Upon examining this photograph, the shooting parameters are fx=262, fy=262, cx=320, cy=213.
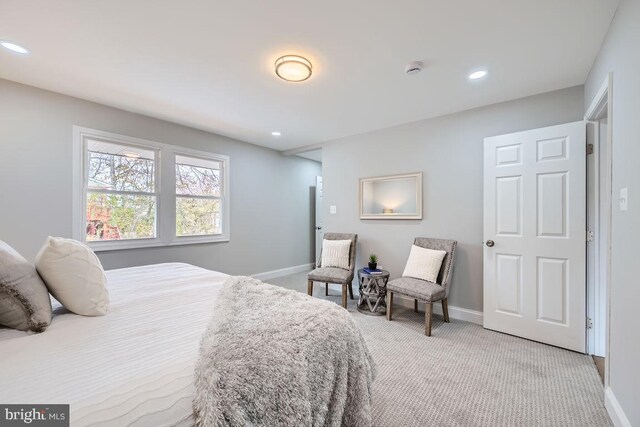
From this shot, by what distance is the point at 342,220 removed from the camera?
424cm

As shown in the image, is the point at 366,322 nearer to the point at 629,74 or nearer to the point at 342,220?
the point at 342,220

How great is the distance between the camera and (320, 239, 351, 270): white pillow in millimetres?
3711

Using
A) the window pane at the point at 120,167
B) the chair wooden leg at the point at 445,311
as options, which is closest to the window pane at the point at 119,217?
the window pane at the point at 120,167

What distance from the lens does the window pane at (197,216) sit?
376cm

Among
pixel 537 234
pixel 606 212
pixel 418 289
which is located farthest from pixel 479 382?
pixel 606 212

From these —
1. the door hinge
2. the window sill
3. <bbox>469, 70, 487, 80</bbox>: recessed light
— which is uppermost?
<bbox>469, 70, 487, 80</bbox>: recessed light

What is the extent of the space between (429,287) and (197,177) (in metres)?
3.48

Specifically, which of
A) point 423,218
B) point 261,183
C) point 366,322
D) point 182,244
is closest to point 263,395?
point 366,322

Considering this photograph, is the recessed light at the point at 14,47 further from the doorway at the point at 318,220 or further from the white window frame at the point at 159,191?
the doorway at the point at 318,220

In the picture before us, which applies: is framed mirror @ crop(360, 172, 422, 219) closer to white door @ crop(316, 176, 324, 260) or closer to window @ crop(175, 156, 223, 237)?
white door @ crop(316, 176, 324, 260)

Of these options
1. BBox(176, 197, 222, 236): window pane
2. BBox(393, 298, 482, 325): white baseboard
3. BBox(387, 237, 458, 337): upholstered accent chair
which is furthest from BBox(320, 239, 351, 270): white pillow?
BBox(176, 197, 222, 236): window pane

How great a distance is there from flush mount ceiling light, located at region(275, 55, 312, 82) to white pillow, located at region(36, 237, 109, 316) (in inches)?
74.0

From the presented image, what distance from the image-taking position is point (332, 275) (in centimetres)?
339

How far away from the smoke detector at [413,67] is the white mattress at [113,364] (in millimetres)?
2335
